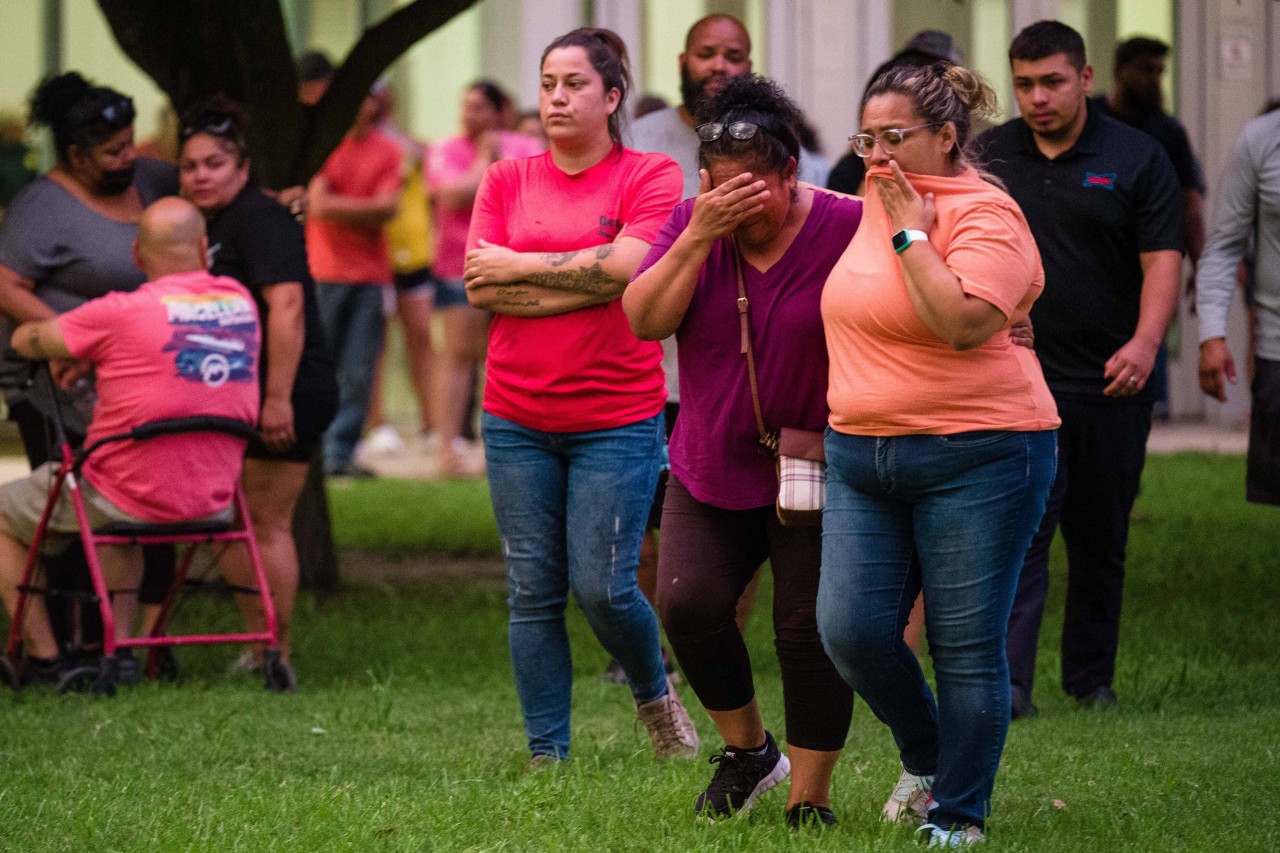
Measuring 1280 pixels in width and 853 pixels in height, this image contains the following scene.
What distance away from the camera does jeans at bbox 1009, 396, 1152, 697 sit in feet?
21.9

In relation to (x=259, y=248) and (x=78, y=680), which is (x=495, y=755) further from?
(x=259, y=248)

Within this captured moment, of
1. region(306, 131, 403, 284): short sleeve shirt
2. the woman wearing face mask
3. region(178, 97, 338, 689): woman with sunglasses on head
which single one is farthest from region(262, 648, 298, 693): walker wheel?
region(306, 131, 403, 284): short sleeve shirt

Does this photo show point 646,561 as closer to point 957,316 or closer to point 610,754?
point 610,754

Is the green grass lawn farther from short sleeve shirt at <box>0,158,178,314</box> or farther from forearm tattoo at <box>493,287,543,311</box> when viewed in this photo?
short sleeve shirt at <box>0,158,178,314</box>

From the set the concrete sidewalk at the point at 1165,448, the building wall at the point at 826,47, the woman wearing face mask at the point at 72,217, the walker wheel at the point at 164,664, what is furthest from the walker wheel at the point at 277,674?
the building wall at the point at 826,47

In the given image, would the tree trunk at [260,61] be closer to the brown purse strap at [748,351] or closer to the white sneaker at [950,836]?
the brown purse strap at [748,351]

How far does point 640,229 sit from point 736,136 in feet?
2.97

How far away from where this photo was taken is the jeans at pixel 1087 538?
21.9ft

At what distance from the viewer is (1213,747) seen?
593 centimetres

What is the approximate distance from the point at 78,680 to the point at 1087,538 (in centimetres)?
368

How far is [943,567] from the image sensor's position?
4488 mm

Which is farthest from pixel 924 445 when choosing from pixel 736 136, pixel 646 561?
pixel 646 561

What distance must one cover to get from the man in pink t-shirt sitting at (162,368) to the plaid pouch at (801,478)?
3.02 meters

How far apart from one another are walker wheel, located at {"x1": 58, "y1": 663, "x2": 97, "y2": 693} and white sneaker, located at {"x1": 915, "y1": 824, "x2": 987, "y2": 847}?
3.63 m
